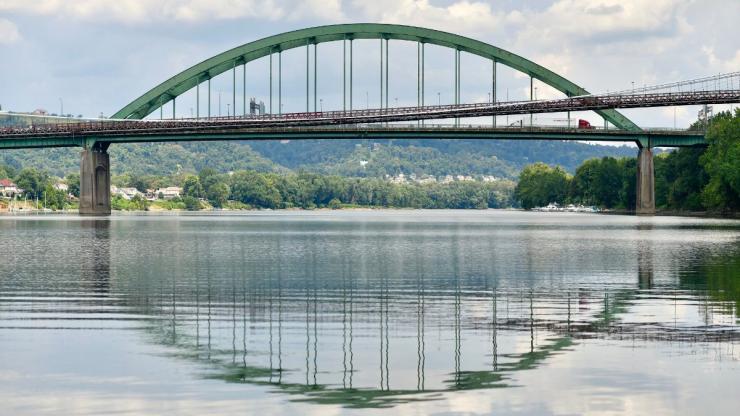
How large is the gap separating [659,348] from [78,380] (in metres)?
9.79

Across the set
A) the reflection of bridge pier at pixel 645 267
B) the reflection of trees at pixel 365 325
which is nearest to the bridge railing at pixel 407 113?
the reflection of bridge pier at pixel 645 267

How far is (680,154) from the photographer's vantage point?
152 m

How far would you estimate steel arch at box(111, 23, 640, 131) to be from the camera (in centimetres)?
14338

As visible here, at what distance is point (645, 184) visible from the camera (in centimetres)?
14912

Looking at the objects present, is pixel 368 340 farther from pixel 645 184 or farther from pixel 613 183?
pixel 613 183

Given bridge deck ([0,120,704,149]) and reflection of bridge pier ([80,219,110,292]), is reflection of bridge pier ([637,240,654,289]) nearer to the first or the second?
reflection of bridge pier ([80,219,110,292])

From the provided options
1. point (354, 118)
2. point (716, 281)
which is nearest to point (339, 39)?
point (354, 118)

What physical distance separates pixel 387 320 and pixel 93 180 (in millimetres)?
131806

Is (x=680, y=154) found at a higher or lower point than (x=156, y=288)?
higher

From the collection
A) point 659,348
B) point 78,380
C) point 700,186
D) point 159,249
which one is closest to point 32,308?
point 78,380

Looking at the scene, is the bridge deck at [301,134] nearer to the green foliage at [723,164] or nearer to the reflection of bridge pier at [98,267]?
the green foliage at [723,164]

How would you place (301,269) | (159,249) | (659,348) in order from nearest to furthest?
1. (659,348)
2. (301,269)
3. (159,249)

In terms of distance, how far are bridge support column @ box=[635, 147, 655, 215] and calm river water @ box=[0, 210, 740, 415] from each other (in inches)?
4255

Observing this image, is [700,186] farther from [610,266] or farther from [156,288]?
[156,288]
